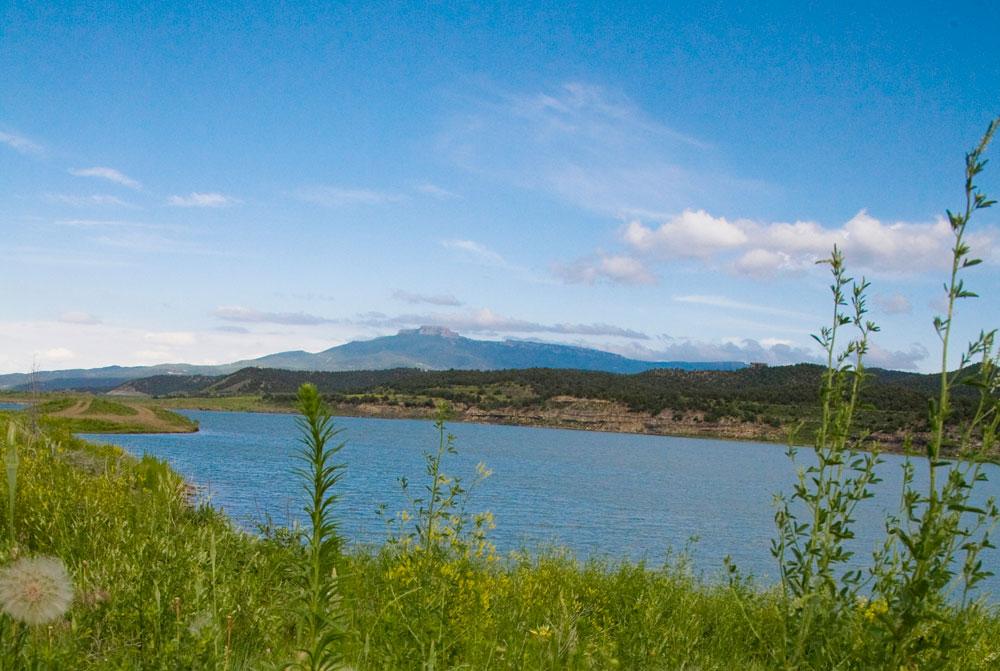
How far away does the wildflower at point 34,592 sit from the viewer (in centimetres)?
257

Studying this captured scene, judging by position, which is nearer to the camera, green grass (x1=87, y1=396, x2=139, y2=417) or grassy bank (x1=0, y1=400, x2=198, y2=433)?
grassy bank (x1=0, y1=400, x2=198, y2=433)

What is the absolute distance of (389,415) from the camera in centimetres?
15712

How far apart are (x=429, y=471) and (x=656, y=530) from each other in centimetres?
3024

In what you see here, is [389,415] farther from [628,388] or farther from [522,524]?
[522,524]

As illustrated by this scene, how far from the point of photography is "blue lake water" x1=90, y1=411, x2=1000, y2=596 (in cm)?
2773

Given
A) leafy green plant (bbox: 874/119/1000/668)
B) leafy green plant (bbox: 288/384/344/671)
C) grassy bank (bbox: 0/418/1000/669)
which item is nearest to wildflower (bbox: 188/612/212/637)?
grassy bank (bbox: 0/418/1000/669)

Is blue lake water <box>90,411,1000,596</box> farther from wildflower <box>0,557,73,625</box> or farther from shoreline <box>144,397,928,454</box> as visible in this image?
shoreline <box>144,397,928,454</box>

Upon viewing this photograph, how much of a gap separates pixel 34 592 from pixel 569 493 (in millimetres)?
46271

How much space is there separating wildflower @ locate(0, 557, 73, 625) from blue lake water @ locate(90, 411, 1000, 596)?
14.1ft

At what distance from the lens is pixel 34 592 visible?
267 centimetres

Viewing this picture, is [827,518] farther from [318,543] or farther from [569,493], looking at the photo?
[569,493]

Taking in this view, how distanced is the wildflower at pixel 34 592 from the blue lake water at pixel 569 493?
4.29 meters

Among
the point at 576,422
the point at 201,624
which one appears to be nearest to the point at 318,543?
the point at 201,624

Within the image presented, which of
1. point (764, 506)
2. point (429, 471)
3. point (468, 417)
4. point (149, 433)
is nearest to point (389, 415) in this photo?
point (468, 417)
